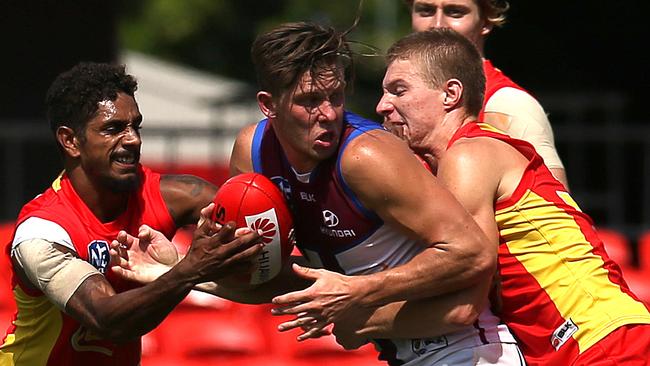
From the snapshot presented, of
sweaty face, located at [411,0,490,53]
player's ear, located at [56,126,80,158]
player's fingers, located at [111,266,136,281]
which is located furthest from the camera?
sweaty face, located at [411,0,490,53]

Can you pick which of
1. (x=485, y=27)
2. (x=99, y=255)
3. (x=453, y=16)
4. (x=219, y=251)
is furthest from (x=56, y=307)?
(x=485, y=27)

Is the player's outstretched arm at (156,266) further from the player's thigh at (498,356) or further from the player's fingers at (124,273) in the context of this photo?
the player's thigh at (498,356)

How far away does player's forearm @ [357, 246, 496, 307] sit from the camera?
4367mm

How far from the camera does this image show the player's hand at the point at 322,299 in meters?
4.34

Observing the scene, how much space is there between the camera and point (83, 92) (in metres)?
5.27

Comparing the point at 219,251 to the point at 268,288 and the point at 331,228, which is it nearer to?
the point at 331,228

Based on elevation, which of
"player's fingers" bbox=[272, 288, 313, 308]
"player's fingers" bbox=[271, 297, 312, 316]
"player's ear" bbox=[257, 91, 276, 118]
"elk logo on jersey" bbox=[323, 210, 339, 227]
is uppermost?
"player's ear" bbox=[257, 91, 276, 118]

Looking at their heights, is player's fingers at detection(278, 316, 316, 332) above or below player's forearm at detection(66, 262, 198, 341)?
above

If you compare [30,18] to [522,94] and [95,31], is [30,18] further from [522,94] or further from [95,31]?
[522,94]

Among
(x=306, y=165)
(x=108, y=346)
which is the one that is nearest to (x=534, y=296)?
(x=306, y=165)

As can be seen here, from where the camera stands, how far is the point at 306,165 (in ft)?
15.3

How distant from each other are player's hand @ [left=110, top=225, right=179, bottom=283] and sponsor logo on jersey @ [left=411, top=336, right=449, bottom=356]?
3.35 feet

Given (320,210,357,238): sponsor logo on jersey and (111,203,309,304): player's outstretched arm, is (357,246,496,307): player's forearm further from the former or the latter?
(111,203,309,304): player's outstretched arm

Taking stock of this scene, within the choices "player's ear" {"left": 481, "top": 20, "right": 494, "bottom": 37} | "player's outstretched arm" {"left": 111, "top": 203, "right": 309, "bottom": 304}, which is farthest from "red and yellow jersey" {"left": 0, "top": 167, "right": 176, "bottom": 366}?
"player's ear" {"left": 481, "top": 20, "right": 494, "bottom": 37}
